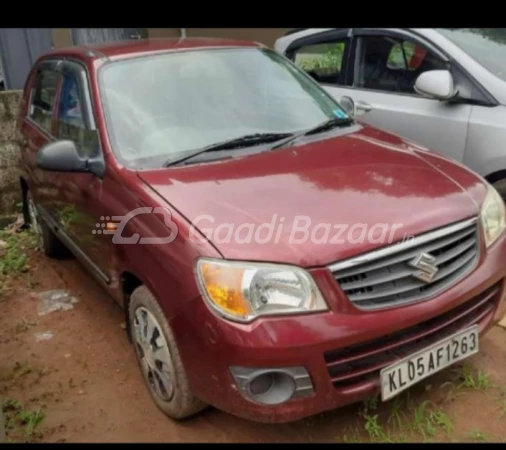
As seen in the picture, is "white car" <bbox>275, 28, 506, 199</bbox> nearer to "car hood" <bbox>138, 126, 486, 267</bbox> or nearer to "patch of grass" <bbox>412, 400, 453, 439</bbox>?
"car hood" <bbox>138, 126, 486, 267</bbox>

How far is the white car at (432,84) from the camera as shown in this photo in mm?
3658

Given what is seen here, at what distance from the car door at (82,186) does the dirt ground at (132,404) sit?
1.74 ft

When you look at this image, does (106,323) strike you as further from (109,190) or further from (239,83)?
(239,83)

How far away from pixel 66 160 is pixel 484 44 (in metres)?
3.14

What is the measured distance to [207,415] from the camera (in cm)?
268

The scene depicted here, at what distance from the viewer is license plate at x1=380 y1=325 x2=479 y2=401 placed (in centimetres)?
221

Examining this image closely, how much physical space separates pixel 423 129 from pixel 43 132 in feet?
9.18

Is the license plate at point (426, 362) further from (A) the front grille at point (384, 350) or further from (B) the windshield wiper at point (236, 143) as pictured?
(B) the windshield wiper at point (236, 143)

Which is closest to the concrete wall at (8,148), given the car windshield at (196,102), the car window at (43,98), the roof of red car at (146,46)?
the car window at (43,98)

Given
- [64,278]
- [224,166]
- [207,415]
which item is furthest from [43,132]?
[207,415]

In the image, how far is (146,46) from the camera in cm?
338

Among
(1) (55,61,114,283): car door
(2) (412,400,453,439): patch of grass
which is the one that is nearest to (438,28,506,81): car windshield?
(2) (412,400,453,439): patch of grass

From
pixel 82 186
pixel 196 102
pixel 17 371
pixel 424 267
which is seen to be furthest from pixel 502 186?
pixel 17 371

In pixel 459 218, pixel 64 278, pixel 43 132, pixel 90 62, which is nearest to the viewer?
pixel 459 218
